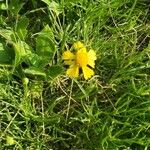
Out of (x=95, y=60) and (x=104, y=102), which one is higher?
(x=95, y=60)

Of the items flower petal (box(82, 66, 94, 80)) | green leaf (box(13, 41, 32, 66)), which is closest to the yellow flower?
flower petal (box(82, 66, 94, 80))

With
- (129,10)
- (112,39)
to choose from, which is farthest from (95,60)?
(129,10)

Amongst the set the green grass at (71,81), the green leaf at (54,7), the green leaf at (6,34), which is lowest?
the green grass at (71,81)

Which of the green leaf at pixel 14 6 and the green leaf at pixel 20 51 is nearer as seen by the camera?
the green leaf at pixel 20 51

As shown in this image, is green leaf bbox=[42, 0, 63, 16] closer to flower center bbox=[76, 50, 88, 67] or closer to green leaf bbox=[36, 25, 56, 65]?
green leaf bbox=[36, 25, 56, 65]

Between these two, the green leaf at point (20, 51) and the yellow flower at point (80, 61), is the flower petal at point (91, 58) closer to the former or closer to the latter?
the yellow flower at point (80, 61)

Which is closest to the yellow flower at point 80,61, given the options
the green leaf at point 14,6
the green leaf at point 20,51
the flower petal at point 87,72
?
the flower petal at point 87,72

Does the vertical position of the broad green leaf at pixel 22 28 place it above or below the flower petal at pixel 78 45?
above

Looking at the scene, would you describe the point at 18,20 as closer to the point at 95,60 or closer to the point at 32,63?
the point at 32,63
